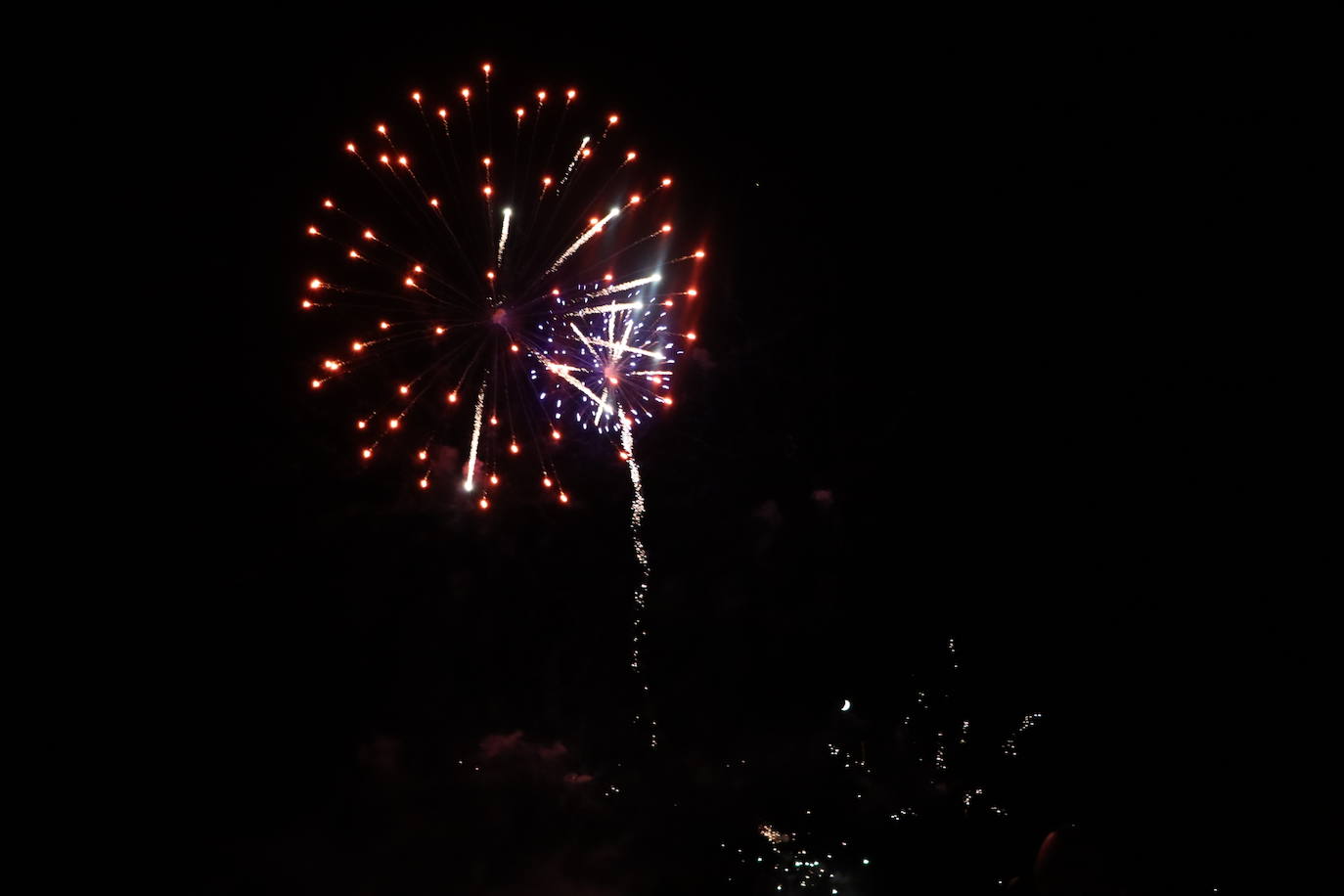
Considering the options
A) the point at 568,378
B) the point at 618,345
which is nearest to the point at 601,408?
the point at 568,378

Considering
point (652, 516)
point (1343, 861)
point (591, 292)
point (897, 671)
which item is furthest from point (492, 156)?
point (1343, 861)

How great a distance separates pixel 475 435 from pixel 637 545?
2977 millimetres

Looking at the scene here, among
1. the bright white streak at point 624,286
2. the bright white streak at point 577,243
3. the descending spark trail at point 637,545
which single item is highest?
the bright white streak at point 577,243

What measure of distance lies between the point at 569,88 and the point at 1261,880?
12.9 metres

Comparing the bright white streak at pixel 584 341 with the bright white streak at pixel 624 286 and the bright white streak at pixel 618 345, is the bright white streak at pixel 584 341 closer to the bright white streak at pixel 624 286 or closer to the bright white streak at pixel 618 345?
the bright white streak at pixel 618 345

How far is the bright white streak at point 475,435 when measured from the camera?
9445 millimetres

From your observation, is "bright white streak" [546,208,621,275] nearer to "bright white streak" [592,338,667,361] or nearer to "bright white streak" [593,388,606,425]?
"bright white streak" [592,338,667,361]

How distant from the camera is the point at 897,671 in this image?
11508 millimetres

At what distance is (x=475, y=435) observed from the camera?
9.70 meters

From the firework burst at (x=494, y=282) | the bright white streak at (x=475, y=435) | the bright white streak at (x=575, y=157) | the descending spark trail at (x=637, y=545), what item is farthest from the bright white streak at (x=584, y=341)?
the descending spark trail at (x=637, y=545)

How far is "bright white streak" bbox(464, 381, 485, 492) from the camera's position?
9.45 m

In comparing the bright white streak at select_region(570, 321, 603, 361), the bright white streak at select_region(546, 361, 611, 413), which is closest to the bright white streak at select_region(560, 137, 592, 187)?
the bright white streak at select_region(570, 321, 603, 361)

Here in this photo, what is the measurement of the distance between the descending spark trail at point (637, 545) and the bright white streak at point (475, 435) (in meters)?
2.08

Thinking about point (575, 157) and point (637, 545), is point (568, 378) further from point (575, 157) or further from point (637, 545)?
point (637, 545)
